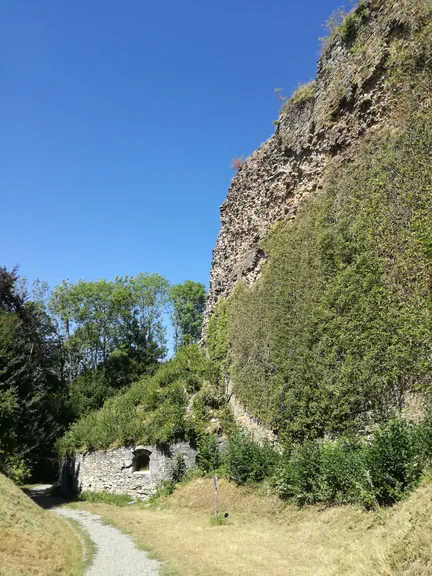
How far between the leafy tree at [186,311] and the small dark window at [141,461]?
23.7m

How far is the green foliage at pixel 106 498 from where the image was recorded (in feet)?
59.0

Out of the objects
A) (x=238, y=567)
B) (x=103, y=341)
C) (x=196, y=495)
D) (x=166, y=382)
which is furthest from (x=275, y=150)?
(x=103, y=341)

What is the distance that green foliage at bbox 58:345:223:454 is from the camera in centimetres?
1786

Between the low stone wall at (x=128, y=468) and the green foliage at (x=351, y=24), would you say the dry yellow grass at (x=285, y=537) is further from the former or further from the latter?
the green foliage at (x=351, y=24)

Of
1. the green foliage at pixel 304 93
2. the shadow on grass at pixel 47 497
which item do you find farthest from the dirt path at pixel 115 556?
the green foliage at pixel 304 93

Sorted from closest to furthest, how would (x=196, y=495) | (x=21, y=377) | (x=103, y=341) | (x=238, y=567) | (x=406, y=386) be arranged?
(x=238, y=567) < (x=406, y=386) < (x=196, y=495) < (x=21, y=377) < (x=103, y=341)

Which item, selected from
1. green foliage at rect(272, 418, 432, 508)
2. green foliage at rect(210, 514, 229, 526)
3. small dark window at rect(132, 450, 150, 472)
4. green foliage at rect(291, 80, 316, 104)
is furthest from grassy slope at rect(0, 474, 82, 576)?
green foliage at rect(291, 80, 316, 104)

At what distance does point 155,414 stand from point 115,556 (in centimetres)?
1035

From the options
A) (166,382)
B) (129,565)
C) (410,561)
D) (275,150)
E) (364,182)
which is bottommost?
(129,565)

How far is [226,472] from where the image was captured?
14.4m

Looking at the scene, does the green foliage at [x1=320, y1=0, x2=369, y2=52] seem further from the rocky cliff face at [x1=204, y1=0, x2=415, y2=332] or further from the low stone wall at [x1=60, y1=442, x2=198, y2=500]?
the low stone wall at [x1=60, y1=442, x2=198, y2=500]

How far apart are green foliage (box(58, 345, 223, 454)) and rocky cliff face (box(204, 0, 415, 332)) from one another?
3.70 m

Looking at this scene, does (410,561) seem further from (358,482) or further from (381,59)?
(381,59)

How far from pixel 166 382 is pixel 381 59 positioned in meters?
16.7
